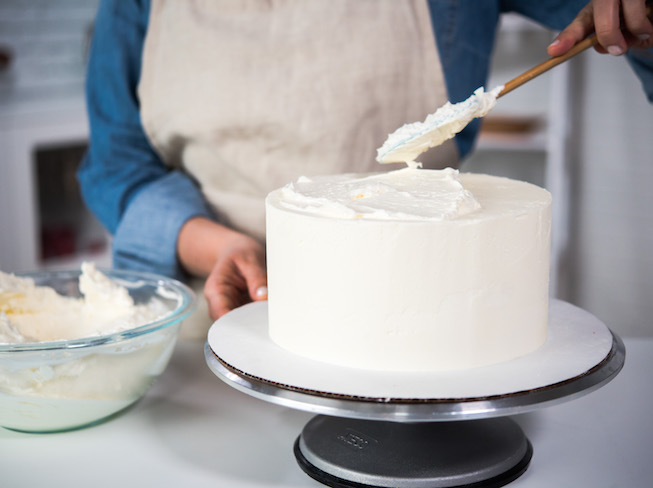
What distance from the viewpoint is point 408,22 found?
3.36 feet

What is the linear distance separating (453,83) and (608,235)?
1.12m

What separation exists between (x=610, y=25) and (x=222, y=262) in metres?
0.51

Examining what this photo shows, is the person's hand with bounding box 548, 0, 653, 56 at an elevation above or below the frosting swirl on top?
above

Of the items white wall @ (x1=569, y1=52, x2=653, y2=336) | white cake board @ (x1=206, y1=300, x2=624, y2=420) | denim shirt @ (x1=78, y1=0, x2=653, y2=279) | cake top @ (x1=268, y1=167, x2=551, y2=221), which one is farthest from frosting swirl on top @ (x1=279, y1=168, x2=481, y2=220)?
white wall @ (x1=569, y1=52, x2=653, y2=336)

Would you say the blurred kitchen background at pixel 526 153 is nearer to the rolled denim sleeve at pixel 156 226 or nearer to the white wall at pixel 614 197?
the white wall at pixel 614 197

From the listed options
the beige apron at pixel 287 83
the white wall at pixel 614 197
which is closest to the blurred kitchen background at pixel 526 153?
the white wall at pixel 614 197

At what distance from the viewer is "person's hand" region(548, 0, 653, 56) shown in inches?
29.5

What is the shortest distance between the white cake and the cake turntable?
0.02 meters

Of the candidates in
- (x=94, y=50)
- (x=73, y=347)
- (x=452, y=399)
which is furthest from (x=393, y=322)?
(x=94, y=50)

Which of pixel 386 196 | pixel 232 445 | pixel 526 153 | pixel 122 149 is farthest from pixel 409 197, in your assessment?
pixel 526 153

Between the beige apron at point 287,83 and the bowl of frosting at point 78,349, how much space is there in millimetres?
322

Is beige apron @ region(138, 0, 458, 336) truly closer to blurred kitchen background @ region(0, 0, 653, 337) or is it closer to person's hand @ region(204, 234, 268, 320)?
person's hand @ region(204, 234, 268, 320)

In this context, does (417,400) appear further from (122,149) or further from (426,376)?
(122,149)

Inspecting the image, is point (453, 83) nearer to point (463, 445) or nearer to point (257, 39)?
point (257, 39)
